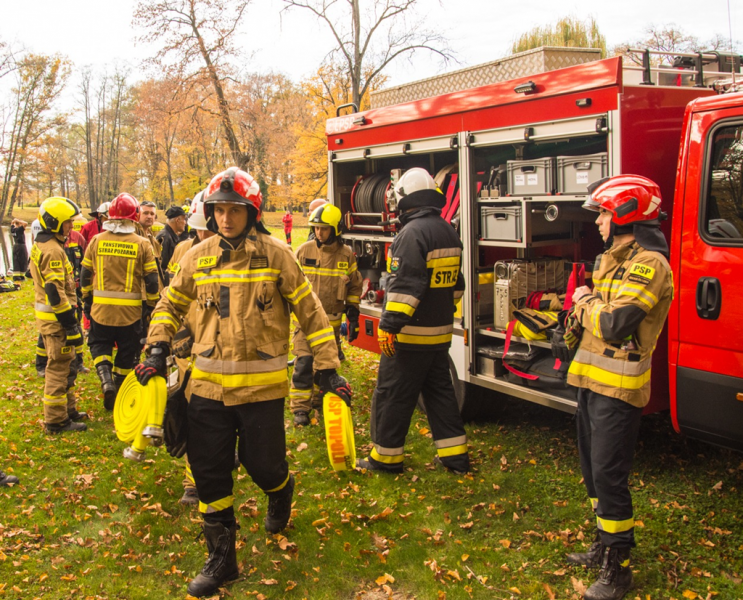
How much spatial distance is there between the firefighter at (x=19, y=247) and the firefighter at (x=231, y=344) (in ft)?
49.8

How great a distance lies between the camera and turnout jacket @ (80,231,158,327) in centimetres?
639

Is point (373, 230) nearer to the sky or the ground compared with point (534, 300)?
nearer to the sky

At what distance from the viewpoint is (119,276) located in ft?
21.0

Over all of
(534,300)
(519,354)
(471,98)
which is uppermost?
(471,98)

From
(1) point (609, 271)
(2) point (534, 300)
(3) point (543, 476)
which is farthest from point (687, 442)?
(1) point (609, 271)

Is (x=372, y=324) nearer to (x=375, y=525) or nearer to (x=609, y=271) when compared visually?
(x=375, y=525)

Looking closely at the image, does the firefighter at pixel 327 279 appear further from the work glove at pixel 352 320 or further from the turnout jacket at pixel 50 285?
the turnout jacket at pixel 50 285

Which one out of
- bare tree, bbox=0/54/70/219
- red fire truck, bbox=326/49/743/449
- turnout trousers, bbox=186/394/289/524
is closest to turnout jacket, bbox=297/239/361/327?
red fire truck, bbox=326/49/743/449

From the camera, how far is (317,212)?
255 inches

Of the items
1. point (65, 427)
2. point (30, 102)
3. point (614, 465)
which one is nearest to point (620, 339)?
point (614, 465)

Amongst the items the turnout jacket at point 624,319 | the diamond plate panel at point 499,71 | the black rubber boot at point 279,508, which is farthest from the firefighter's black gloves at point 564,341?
the diamond plate panel at point 499,71

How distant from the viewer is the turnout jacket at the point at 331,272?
6.55 m

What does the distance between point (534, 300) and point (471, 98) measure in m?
1.76

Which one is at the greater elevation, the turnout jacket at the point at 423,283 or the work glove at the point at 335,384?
the turnout jacket at the point at 423,283
